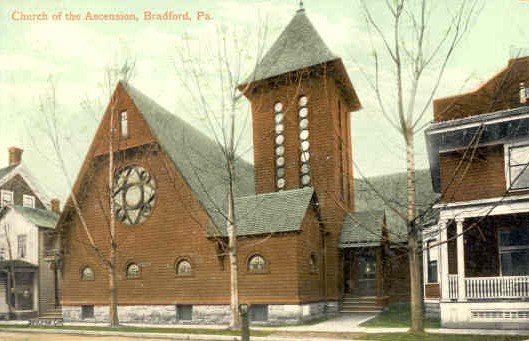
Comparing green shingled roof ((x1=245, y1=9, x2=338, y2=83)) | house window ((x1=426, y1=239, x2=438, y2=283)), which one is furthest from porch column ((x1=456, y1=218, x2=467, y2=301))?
green shingled roof ((x1=245, y1=9, x2=338, y2=83))

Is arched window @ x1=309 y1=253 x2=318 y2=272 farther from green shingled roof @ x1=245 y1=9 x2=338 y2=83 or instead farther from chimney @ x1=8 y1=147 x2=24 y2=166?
chimney @ x1=8 y1=147 x2=24 y2=166

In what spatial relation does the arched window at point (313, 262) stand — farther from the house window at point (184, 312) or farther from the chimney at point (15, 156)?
the chimney at point (15, 156)

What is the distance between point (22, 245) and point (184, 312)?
55.9 ft

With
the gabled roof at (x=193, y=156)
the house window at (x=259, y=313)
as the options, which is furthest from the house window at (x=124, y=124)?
the house window at (x=259, y=313)

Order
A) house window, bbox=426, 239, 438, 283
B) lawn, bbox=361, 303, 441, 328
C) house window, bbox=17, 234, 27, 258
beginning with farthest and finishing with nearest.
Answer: house window, bbox=17, 234, 27, 258 → house window, bbox=426, 239, 438, 283 → lawn, bbox=361, 303, 441, 328

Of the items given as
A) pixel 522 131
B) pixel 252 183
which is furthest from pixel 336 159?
pixel 522 131

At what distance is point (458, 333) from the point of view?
1709 centimetres

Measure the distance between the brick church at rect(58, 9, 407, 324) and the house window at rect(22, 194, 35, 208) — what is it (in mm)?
14288

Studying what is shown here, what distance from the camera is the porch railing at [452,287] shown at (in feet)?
62.7

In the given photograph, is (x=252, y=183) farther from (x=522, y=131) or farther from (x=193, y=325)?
(x=522, y=131)

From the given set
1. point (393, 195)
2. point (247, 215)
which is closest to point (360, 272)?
point (247, 215)

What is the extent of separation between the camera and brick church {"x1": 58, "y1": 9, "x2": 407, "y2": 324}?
76.5ft

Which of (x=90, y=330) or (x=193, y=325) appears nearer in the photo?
(x=90, y=330)

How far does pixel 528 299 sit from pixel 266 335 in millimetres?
8888
